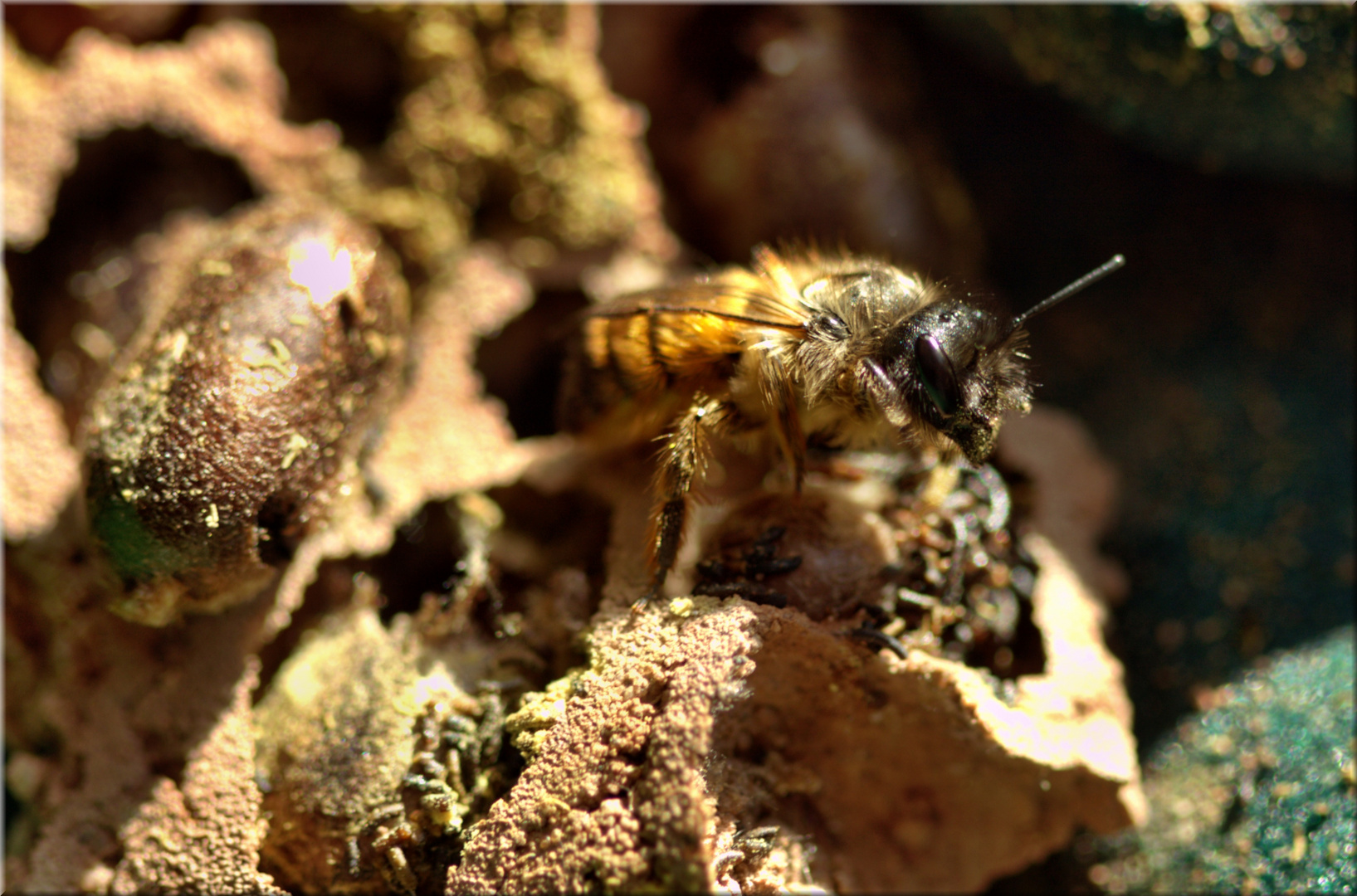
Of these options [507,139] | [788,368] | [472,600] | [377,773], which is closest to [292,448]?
[472,600]

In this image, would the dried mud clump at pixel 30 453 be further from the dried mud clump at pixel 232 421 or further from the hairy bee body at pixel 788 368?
the hairy bee body at pixel 788 368

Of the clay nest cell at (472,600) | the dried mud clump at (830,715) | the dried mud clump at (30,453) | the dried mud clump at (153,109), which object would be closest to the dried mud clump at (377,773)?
the clay nest cell at (472,600)

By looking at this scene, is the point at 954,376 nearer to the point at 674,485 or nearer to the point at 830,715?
the point at 674,485

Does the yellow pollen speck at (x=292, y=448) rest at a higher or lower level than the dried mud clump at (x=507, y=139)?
lower

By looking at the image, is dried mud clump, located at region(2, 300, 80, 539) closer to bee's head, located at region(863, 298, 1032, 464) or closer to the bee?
the bee

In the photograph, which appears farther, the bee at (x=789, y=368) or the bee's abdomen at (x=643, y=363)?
the bee's abdomen at (x=643, y=363)

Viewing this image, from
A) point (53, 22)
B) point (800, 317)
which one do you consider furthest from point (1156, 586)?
point (53, 22)

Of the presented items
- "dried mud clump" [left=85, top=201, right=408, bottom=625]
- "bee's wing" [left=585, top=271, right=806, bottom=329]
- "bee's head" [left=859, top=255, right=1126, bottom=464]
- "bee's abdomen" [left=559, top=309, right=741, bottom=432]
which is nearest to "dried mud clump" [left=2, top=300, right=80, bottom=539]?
"dried mud clump" [left=85, top=201, right=408, bottom=625]

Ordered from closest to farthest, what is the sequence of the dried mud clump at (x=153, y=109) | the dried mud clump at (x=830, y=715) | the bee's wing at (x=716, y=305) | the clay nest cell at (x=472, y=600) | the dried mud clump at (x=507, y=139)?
the dried mud clump at (x=830, y=715), the clay nest cell at (x=472, y=600), the bee's wing at (x=716, y=305), the dried mud clump at (x=153, y=109), the dried mud clump at (x=507, y=139)
